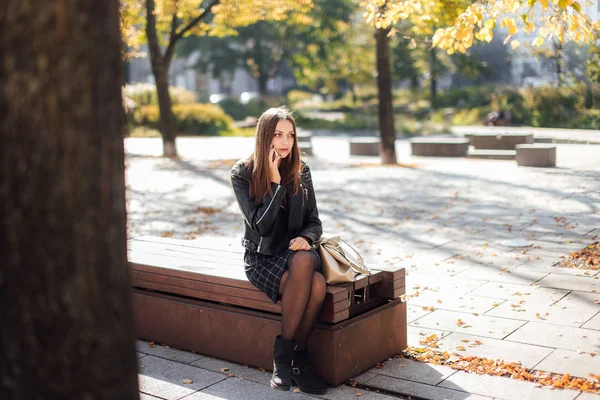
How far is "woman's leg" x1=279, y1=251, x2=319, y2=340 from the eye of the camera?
4230 millimetres

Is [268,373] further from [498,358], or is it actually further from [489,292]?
[489,292]

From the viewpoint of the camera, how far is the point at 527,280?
6.62m

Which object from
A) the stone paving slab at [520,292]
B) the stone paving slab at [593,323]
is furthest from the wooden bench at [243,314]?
the stone paving slab at [520,292]

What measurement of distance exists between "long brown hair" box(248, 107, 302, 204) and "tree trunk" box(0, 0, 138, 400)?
98.0 inches

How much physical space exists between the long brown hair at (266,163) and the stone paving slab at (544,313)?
201 centimetres

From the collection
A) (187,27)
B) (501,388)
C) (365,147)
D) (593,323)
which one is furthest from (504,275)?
(187,27)

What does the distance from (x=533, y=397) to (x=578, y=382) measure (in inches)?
13.5

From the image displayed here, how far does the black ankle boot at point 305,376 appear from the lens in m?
4.18

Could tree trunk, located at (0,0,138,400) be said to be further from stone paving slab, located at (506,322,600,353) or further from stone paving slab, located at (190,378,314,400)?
stone paving slab, located at (506,322,600,353)

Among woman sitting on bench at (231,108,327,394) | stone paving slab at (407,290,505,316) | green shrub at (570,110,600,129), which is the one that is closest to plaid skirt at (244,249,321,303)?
woman sitting on bench at (231,108,327,394)

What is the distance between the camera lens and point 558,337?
16.5 ft

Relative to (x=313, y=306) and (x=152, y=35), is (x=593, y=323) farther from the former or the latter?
(x=152, y=35)

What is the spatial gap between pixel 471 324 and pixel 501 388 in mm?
1276

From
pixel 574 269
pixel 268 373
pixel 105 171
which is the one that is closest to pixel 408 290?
pixel 574 269
